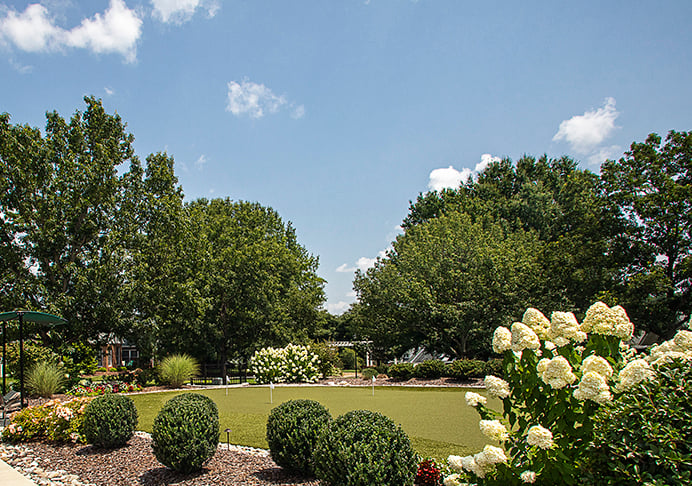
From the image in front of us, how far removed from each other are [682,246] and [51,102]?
2784 centimetres

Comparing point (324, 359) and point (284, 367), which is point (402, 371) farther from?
point (284, 367)

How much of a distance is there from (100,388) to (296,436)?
14.4 meters

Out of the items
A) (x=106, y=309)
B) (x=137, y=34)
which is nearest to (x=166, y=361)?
(x=106, y=309)

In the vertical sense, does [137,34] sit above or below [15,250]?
above

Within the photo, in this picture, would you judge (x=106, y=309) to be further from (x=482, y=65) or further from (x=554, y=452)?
(x=554, y=452)

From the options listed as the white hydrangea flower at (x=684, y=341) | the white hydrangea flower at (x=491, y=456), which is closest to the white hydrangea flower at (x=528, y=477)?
the white hydrangea flower at (x=491, y=456)

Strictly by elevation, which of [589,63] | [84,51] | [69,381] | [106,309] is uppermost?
[84,51]

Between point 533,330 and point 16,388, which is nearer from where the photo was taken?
point 533,330

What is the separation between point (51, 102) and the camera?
19703 millimetres

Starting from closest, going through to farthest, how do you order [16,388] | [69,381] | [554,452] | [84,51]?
[554,452], [84,51], [16,388], [69,381]

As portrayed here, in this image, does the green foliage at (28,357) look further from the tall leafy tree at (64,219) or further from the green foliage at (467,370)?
the green foliage at (467,370)

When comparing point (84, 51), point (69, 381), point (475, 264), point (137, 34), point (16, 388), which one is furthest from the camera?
point (475, 264)

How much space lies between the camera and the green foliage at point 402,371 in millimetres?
22312

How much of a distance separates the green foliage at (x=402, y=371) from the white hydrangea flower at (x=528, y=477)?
19989 mm
